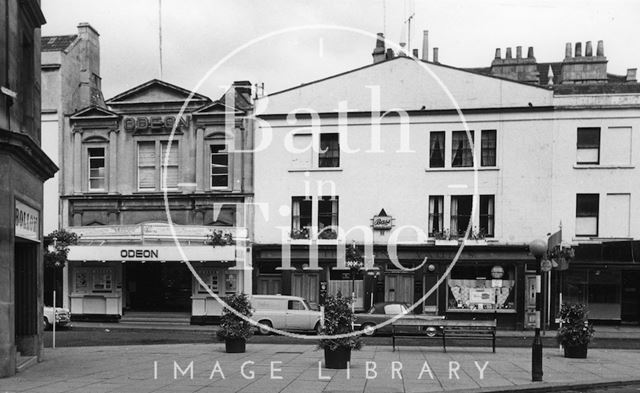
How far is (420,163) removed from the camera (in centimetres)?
3316

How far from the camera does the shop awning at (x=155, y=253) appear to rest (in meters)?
32.7

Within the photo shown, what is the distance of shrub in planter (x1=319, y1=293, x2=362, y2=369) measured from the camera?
1562 centimetres

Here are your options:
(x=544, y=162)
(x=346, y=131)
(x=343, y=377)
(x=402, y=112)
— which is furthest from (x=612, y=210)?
(x=343, y=377)

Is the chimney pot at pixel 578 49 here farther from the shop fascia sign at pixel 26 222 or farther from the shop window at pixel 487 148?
the shop fascia sign at pixel 26 222

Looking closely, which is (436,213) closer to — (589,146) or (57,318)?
(589,146)

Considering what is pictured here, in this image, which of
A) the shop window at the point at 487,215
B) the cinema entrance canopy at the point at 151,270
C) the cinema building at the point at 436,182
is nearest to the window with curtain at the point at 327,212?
the cinema building at the point at 436,182

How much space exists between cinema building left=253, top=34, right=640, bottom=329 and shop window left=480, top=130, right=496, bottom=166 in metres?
0.05

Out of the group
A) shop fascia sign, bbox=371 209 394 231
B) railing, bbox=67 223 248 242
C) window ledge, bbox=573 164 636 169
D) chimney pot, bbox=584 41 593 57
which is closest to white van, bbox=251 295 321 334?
railing, bbox=67 223 248 242

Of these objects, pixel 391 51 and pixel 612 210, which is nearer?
pixel 612 210

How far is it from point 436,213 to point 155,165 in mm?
13819

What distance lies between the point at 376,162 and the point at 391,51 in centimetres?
771

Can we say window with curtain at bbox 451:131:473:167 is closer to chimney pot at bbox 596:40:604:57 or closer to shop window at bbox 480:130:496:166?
shop window at bbox 480:130:496:166

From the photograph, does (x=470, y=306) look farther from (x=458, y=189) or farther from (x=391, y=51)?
(x=391, y=51)

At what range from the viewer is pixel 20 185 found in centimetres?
1609
